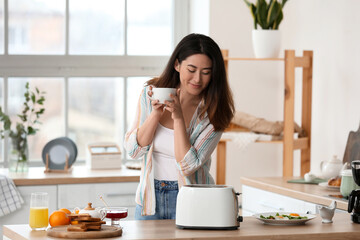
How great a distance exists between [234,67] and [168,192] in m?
2.04

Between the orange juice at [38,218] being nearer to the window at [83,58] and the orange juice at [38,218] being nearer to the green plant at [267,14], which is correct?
the green plant at [267,14]

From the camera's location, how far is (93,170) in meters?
4.39

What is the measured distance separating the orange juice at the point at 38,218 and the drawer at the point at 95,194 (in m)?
1.58

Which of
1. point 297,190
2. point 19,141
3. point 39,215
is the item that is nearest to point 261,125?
point 297,190

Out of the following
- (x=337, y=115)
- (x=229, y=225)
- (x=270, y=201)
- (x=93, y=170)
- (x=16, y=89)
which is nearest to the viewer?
(x=229, y=225)

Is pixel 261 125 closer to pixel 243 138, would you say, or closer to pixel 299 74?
pixel 243 138

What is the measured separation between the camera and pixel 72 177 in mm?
4027

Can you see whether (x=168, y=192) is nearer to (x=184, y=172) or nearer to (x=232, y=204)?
(x=184, y=172)

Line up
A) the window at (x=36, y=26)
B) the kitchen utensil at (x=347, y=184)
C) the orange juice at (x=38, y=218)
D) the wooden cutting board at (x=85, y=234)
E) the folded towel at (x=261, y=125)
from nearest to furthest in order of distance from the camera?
the wooden cutting board at (x=85, y=234) < the orange juice at (x=38, y=218) < the kitchen utensil at (x=347, y=184) < the folded towel at (x=261, y=125) < the window at (x=36, y=26)

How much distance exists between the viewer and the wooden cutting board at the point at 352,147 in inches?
150

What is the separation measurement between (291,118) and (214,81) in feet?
4.46

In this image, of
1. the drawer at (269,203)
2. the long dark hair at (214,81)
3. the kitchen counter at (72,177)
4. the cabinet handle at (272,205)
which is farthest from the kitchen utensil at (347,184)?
the kitchen counter at (72,177)

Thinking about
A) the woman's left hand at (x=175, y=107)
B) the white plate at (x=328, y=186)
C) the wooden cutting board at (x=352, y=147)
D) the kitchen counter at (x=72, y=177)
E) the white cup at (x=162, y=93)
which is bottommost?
the kitchen counter at (x=72, y=177)

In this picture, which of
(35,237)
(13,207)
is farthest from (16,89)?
(35,237)
